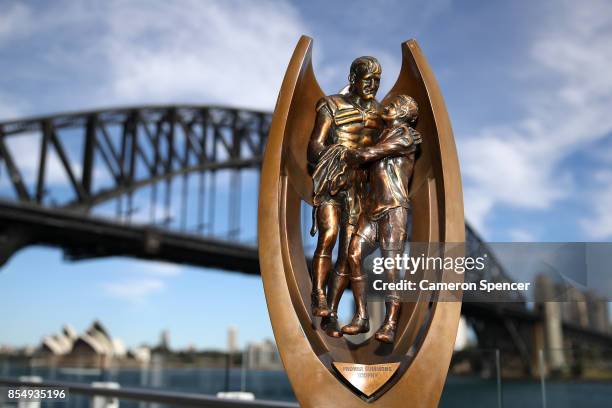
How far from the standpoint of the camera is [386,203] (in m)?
5.17

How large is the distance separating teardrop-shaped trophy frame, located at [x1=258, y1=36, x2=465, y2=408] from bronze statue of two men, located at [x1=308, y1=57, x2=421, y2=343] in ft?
0.43

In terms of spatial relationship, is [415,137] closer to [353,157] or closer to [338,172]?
[353,157]

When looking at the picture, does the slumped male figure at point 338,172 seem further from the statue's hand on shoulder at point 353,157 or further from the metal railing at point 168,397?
the metal railing at point 168,397

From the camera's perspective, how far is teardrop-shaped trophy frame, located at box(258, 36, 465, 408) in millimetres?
4859

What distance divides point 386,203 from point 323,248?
0.58 meters

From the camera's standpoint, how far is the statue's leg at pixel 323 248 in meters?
5.17

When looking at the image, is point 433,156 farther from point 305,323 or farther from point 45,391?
point 45,391

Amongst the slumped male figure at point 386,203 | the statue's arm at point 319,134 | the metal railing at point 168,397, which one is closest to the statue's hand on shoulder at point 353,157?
the slumped male figure at point 386,203

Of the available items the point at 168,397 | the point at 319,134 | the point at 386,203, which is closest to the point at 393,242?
the point at 386,203

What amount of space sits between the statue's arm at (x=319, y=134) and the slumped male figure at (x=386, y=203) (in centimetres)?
29

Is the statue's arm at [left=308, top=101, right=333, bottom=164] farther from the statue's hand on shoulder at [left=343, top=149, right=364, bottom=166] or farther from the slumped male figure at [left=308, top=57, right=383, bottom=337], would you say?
the statue's hand on shoulder at [left=343, top=149, right=364, bottom=166]

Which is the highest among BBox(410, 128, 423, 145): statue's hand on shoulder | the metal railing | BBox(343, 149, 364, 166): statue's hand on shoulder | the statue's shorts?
BBox(410, 128, 423, 145): statue's hand on shoulder

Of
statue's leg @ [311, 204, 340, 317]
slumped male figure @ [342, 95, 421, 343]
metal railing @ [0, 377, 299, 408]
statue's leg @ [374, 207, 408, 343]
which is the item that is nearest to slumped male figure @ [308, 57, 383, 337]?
statue's leg @ [311, 204, 340, 317]

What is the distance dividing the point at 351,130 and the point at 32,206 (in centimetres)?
2706
